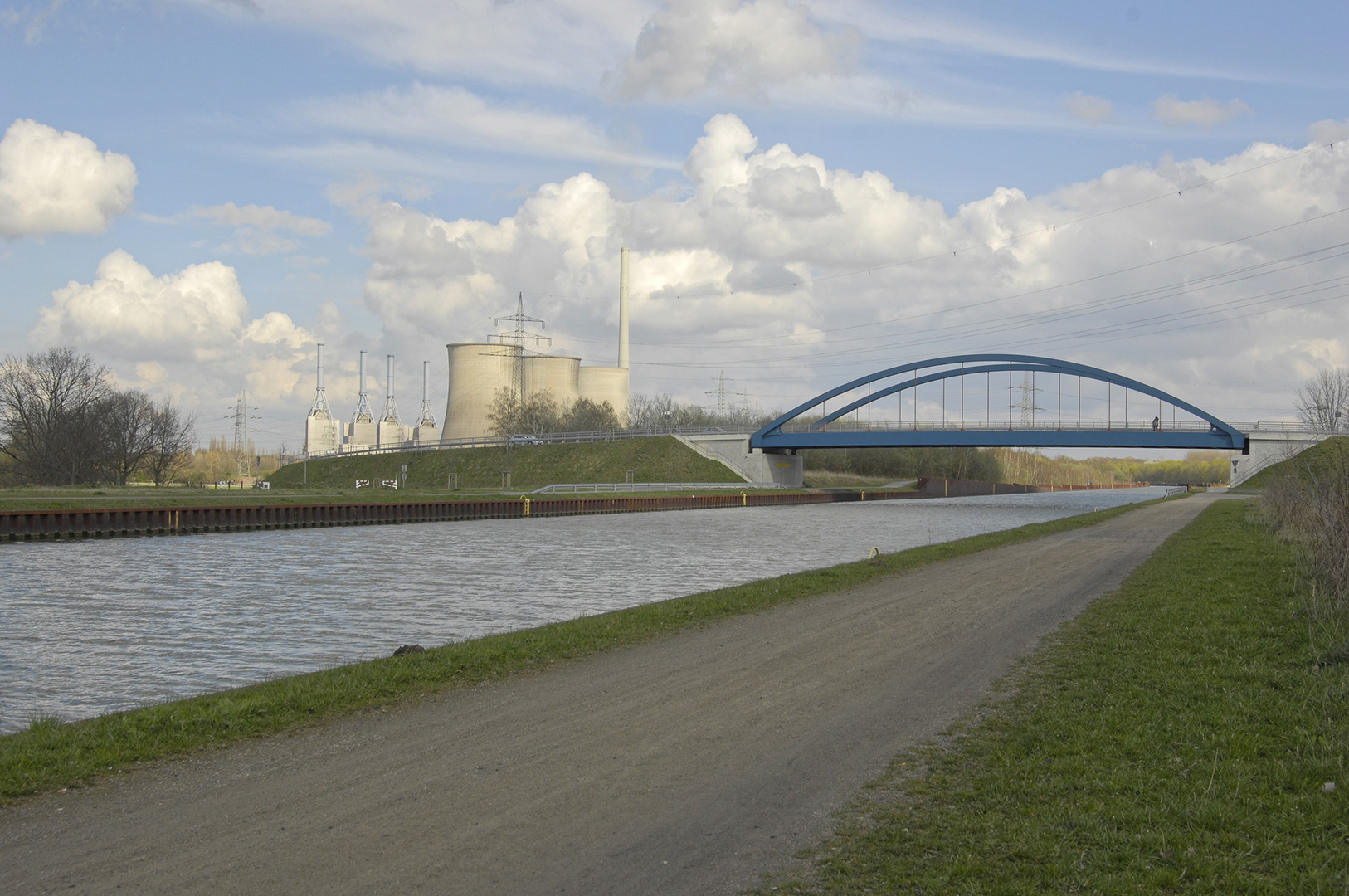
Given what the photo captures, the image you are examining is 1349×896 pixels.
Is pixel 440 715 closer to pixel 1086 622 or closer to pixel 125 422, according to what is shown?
pixel 1086 622

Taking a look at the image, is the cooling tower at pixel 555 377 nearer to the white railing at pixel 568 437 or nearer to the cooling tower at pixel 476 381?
the cooling tower at pixel 476 381

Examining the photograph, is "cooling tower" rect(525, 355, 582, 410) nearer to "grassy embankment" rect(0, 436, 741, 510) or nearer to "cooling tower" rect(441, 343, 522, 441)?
"cooling tower" rect(441, 343, 522, 441)

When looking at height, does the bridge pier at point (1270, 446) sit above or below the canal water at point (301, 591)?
above

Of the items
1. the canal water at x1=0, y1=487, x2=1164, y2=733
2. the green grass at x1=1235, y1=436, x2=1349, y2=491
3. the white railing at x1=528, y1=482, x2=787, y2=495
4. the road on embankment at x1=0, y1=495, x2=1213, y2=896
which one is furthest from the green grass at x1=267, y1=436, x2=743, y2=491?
the road on embankment at x1=0, y1=495, x2=1213, y2=896

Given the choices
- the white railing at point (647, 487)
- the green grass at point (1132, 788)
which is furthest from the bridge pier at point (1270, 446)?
the green grass at point (1132, 788)

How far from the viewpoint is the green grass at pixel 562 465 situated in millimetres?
100500

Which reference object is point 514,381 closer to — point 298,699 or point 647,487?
point 647,487

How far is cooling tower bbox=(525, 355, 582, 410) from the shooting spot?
122 m

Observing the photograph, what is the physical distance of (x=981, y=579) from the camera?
21109 mm

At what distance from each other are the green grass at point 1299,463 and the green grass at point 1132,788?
95.9 feet

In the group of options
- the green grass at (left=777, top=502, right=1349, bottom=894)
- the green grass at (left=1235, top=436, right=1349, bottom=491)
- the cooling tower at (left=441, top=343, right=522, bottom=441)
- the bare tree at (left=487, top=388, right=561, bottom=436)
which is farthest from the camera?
the cooling tower at (left=441, top=343, right=522, bottom=441)

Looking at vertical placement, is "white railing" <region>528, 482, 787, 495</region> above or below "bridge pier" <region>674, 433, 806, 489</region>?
below

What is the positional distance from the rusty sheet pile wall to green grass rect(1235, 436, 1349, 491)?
3853 cm

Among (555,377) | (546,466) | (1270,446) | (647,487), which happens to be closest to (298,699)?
(647,487)
